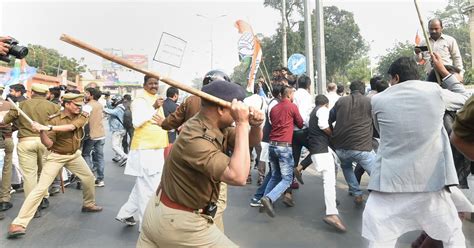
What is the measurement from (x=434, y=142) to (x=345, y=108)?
2208 mm

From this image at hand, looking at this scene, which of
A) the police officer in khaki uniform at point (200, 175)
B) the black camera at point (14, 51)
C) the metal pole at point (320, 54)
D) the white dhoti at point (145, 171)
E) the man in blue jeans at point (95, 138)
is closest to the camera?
the police officer in khaki uniform at point (200, 175)

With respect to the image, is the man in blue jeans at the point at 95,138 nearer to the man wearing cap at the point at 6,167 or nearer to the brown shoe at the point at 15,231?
the man wearing cap at the point at 6,167

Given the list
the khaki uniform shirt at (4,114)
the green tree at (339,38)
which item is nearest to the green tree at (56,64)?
the green tree at (339,38)

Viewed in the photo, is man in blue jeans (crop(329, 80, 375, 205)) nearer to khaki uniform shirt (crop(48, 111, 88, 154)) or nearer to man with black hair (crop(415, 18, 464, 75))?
man with black hair (crop(415, 18, 464, 75))

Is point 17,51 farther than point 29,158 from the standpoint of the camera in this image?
No

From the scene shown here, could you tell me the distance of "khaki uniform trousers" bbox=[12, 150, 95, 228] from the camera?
4566 mm

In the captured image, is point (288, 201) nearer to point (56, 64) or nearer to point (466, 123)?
point (466, 123)

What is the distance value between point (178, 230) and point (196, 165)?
0.38 metres

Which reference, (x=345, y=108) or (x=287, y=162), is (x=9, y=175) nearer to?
(x=287, y=162)

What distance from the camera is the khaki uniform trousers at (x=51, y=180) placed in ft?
15.0

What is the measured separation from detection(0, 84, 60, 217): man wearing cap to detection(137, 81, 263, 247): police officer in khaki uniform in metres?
3.79

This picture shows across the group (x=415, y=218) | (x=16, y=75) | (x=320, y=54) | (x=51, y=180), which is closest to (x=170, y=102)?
(x=51, y=180)

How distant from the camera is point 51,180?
4.84 metres

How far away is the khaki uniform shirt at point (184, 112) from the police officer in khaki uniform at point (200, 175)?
1487 millimetres
